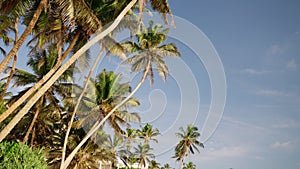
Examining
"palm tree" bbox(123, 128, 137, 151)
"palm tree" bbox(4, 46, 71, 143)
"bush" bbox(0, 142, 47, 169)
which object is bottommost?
"bush" bbox(0, 142, 47, 169)

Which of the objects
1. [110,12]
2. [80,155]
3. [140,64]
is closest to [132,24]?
[110,12]

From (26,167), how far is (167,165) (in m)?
72.6

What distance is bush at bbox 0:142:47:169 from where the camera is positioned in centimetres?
966

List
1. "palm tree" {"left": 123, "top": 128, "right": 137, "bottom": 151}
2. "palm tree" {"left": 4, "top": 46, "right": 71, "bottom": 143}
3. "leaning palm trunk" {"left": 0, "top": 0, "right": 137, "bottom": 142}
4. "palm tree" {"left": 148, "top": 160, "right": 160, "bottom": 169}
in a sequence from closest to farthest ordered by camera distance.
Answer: "leaning palm trunk" {"left": 0, "top": 0, "right": 137, "bottom": 142}
"palm tree" {"left": 4, "top": 46, "right": 71, "bottom": 143}
"palm tree" {"left": 123, "top": 128, "right": 137, "bottom": 151}
"palm tree" {"left": 148, "top": 160, "right": 160, "bottom": 169}

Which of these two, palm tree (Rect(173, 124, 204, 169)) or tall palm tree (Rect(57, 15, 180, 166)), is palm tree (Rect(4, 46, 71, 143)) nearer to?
tall palm tree (Rect(57, 15, 180, 166))

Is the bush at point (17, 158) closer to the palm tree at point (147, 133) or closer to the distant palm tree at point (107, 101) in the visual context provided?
the distant palm tree at point (107, 101)

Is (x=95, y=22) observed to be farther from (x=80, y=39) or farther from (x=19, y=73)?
(x=19, y=73)

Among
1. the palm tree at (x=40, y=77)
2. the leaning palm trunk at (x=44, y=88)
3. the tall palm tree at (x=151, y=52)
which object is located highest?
the tall palm tree at (x=151, y=52)

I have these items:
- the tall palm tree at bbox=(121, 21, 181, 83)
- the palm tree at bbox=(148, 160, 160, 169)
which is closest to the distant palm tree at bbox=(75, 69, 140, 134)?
the tall palm tree at bbox=(121, 21, 181, 83)

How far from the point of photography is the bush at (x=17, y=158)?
966 cm

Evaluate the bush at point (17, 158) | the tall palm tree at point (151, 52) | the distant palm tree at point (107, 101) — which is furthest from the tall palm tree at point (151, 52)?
the bush at point (17, 158)

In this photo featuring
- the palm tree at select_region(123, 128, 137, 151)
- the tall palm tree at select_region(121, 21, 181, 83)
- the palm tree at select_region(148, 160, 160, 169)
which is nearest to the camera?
the tall palm tree at select_region(121, 21, 181, 83)

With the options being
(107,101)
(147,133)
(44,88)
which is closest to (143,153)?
(147,133)

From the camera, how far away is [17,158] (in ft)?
32.2
